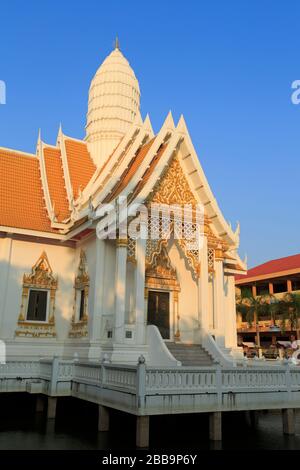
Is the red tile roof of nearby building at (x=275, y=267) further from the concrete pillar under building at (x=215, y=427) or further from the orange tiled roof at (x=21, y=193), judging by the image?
the concrete pillar under building at (x=215, y=427)

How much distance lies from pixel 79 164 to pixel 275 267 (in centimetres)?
2852

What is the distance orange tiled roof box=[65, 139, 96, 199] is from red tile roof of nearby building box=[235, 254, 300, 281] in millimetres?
24826

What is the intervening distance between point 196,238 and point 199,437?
720 cm

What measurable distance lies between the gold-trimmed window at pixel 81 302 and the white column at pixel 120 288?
1.87 meters

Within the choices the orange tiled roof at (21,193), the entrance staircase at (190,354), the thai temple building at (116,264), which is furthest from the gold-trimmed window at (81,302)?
the entrance staircase at (190,354)

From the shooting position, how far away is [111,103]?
74.9 feet

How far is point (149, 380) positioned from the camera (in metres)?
8.42

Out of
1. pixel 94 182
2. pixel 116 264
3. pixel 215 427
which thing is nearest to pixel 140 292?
pixel 116 264

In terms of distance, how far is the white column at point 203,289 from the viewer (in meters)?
15.4

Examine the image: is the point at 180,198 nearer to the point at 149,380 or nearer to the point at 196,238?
the point at 196,238

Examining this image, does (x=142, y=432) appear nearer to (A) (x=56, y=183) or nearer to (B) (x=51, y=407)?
(B) (x=51, y=407)

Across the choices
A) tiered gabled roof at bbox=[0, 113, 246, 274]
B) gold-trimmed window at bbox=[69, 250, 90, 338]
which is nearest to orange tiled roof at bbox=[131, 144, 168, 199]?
tiered gabled roof at bbox=[0, 113, 246, 274]

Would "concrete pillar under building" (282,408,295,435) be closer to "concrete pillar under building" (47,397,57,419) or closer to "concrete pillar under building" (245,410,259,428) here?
"concrete pillar under building" (245,410,259,428)
